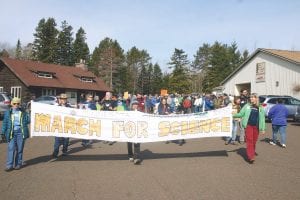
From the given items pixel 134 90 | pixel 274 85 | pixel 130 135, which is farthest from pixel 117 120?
pixel 134 90

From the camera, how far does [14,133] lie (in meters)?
9.19

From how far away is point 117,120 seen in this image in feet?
34.7

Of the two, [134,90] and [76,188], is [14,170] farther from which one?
[134,90]

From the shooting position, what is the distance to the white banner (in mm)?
10305

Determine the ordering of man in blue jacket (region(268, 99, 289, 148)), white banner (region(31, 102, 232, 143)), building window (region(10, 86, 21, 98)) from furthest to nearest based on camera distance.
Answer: building window (region(10, 86, 21, 98)) → man in blue jacket (region(268, 99, 289, 148)) → white banner (region(31, 102, 232, 143))

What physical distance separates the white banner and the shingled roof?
34990 millimetres

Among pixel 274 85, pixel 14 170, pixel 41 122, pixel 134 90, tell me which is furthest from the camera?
pixel 134 90

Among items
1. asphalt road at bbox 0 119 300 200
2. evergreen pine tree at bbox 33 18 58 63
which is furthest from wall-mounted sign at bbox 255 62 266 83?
evergreen pine tree at bbox 33 18 58 63

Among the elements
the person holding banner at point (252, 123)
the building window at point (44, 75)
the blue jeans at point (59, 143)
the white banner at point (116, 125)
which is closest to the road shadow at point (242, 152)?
the person holding banner at point (252, 123)

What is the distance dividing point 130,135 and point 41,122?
2550 mm

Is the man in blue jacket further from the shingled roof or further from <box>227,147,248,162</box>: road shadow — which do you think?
the shingled roof

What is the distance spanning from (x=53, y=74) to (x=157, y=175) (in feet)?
142

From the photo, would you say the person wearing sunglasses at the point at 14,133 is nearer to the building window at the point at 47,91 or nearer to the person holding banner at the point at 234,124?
the person holding banner at the point at 234,124

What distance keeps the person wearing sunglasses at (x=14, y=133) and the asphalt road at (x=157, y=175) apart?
13.6 inches
